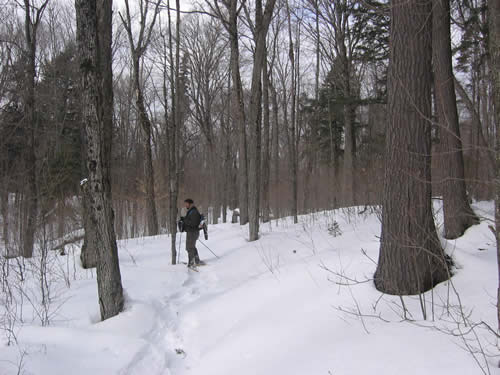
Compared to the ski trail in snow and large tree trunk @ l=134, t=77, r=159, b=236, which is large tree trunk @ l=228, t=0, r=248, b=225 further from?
the ski trail in snow

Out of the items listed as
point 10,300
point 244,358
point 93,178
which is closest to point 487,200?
point 244,358

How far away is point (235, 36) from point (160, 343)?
8799mm

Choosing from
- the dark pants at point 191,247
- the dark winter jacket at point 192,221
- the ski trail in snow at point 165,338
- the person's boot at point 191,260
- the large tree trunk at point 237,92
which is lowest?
the ski trail in snow at point 165,338

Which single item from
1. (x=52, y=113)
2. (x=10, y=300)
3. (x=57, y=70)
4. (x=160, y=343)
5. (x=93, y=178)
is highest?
(x=57, y=70)

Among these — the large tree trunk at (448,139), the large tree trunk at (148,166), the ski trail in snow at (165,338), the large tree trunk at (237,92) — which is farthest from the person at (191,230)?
the large tree trunk at (148,166)

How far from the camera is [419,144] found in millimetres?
3637

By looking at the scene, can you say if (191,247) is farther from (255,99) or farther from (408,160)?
(408,160)

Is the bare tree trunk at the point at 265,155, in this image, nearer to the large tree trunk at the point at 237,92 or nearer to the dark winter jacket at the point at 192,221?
the large tree trunk at the point at 237,92

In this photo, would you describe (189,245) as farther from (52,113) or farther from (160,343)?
(52,113)

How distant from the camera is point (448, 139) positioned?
6.49m

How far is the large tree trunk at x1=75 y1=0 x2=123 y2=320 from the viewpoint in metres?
4.10

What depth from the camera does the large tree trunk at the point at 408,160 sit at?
3525mm

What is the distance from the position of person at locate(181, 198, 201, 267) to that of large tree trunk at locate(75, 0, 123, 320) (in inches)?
146

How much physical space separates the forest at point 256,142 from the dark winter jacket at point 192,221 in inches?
21.4
